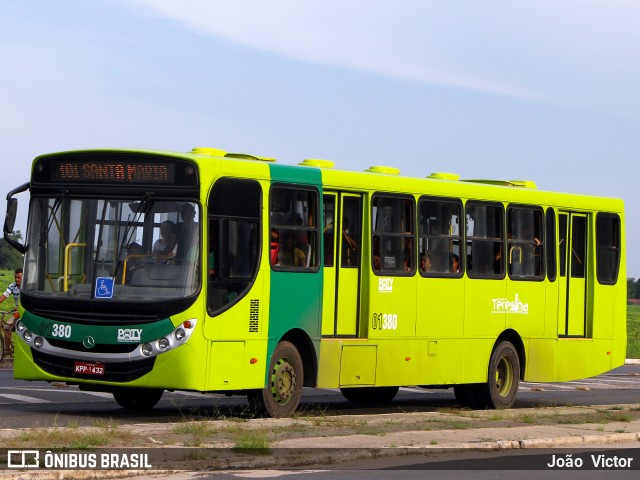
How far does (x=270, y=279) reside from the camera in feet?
58.8

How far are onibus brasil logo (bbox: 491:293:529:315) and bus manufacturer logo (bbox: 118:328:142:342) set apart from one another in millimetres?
7027

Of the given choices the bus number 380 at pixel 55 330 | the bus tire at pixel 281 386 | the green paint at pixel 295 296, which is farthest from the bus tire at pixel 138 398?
the green paint at pixel 295 296

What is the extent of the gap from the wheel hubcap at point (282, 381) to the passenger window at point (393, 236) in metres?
2.19

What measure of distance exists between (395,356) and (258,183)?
3637 millimetres

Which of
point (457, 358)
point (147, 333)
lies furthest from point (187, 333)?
point (457, 358)

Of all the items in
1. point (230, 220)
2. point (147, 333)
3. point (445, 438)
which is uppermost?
point (230, 220)

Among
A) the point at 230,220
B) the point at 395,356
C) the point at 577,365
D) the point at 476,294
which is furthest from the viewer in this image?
the point at 577,365

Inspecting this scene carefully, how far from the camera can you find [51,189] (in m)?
17.8

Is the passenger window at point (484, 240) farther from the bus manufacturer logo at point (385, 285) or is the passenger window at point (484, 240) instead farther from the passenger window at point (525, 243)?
the bus manufacturer logo at point (385, 285)

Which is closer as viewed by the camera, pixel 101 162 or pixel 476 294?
pixel 101 162

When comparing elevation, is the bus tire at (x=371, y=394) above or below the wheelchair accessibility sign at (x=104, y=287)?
below

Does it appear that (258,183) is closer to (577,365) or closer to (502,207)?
(502,207)

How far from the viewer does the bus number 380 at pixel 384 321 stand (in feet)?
64.6

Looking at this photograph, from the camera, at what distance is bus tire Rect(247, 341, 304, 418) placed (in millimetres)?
17938
